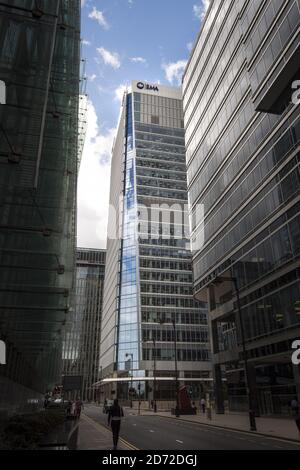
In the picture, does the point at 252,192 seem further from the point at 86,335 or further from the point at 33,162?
the point at 86,335

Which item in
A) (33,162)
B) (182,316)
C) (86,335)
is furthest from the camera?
(86,335)

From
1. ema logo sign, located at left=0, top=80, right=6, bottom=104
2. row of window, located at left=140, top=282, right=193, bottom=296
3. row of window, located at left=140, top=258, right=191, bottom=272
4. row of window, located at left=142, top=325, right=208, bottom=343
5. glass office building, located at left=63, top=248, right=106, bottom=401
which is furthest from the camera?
glass office building, located at left=63, top=248, right=106, bottom=401

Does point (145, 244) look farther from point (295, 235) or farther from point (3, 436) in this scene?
point (3, 436)

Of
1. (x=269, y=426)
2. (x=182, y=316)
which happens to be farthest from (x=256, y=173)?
(x=182, y=316)

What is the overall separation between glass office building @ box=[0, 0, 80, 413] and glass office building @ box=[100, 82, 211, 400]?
242ft

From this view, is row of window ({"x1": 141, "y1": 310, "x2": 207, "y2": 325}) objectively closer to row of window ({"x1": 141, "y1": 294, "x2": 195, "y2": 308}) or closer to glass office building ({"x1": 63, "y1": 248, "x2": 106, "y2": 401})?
row of window ({"x1": 141, "y1": 294, "x2": 195, "y2": 308})

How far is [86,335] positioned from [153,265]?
80010 millimetres

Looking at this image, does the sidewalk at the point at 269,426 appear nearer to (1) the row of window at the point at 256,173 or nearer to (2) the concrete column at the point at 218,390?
(2) the concrete column at the point at 218,390

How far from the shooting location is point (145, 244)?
382 feet

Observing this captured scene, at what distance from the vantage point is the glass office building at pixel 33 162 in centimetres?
1227

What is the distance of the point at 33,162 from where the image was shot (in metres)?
13.2

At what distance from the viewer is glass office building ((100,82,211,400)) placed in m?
103

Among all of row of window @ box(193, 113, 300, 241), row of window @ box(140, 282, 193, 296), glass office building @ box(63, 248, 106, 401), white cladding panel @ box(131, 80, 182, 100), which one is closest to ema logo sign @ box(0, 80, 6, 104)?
row of window @ box(193, 113, 300, 241)

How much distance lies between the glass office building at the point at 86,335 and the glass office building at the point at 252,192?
124m
